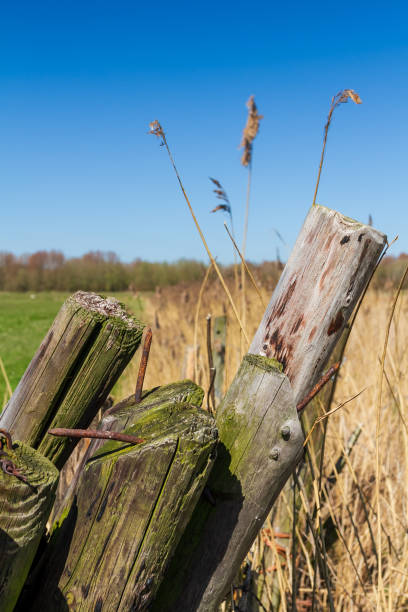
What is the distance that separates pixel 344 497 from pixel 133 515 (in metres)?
1.02

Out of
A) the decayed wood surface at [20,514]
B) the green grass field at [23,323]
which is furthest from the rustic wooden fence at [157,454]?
the green grass field at [23,323]

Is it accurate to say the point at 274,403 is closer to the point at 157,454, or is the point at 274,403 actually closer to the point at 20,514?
the point at 157,454

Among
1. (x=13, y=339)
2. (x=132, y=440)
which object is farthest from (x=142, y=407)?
(x=13, y=339)

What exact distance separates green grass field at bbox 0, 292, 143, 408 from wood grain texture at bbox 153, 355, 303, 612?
5.20m

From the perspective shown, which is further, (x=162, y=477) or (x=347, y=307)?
(x=347, y=307)

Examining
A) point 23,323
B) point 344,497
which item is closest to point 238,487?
point 344,497

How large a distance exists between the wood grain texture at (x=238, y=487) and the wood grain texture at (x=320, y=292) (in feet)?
0.32

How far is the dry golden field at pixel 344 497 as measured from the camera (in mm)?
1533

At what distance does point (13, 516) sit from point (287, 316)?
661mm

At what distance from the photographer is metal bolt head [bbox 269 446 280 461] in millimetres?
944

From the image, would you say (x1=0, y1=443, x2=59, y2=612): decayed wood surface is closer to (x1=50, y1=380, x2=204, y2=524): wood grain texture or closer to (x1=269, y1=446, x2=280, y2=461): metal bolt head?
(x1=50, y1=380, x2=204, y2=524): wood grain texture

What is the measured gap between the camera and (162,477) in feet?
2.71

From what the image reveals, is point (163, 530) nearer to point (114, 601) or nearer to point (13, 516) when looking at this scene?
point (114, 601)

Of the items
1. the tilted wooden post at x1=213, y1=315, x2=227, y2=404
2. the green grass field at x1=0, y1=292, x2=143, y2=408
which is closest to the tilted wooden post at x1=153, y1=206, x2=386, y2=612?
the tilted wooden post at x1=213, y1=315, x2=227, y2=404
